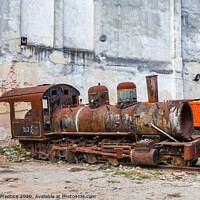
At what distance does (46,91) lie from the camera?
9.96 meters

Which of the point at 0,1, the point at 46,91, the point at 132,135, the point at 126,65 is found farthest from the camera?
the point at 126,65

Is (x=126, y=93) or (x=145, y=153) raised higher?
(x=126, y=93)

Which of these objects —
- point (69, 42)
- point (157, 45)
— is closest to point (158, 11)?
point (157, 45)

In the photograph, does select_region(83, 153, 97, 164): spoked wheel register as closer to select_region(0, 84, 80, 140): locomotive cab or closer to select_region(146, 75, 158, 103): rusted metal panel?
select_region(0, 84, 80, 140): locomotive cab

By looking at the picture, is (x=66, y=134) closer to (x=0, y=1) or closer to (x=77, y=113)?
(x=77, y=113)

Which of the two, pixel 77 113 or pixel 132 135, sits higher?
pixel 77 113

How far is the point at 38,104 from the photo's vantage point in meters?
9.84

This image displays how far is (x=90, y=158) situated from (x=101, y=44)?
9761 millimetres

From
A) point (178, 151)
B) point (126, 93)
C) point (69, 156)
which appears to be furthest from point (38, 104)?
point (178, 151)

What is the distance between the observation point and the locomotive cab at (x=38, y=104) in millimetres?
9852

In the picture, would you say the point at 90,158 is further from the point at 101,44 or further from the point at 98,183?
the point at 101,44

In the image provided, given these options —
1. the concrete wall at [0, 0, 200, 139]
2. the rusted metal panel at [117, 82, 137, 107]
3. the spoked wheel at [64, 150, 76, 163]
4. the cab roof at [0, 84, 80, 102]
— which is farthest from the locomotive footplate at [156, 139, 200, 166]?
the concrete wall at [0, 0, 200, 139]

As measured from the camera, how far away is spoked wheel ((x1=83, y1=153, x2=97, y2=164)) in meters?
9.02

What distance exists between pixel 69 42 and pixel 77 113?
316 inches
